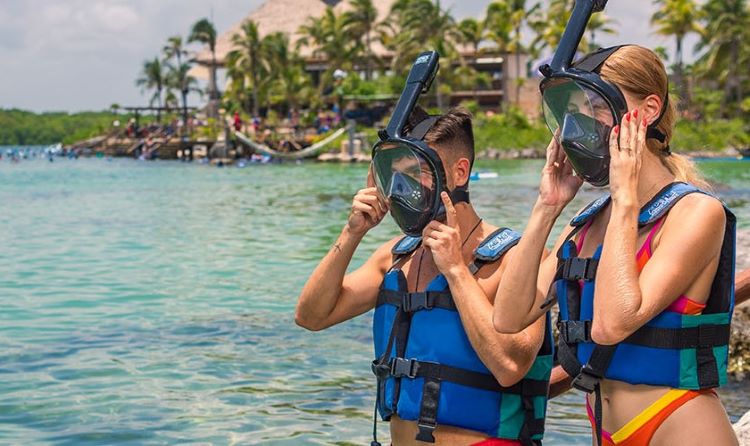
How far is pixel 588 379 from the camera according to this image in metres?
3.16

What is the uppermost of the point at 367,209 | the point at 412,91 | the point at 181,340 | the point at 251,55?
the point at 251,55

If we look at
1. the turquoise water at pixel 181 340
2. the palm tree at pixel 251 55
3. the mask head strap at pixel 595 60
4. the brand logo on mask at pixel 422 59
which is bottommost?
the turquoise water at pixel 181 340

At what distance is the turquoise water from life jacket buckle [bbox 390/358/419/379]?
4.15 metres

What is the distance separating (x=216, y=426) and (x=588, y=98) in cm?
590

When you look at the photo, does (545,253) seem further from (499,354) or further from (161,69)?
(161,69)

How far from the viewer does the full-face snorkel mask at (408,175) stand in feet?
11.1

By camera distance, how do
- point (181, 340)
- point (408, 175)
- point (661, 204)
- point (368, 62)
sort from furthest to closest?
point (368, 62), point (181, 340), point (408, 175), point (661, 204)

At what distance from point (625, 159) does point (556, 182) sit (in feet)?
0.96

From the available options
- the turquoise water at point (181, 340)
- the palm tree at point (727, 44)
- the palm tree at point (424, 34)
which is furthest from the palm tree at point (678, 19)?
the turquoise water at point (181, 340)

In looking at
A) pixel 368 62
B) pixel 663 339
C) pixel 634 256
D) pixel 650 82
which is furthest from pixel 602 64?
pixel 368 62

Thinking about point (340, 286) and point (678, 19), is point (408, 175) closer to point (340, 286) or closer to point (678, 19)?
point (340, 286)

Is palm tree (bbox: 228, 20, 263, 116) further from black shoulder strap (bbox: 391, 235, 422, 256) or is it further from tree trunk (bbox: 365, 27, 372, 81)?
black shoulder strap (bbox: 391, 235, 422, 256)

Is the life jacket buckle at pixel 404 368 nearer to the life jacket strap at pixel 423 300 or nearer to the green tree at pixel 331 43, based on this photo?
the life jacket strap at pixel 423 300

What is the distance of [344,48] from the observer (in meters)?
93.4
